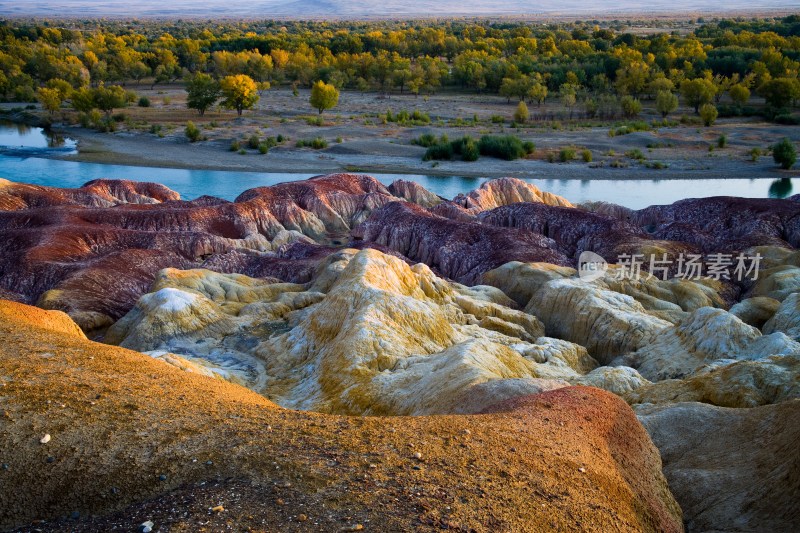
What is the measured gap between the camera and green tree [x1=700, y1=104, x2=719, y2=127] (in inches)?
3268

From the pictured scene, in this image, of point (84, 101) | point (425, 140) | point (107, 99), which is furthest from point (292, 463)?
point (84, 101)

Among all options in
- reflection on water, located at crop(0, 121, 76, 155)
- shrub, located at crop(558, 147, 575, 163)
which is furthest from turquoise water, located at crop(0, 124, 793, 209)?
shrub, located at crop(558, 147, 575, 163)

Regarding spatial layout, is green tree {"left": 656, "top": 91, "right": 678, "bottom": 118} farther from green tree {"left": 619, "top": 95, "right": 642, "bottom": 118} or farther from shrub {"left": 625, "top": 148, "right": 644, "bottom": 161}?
shrub {"left": 625, "top": 148, "right": 644, "bottom": 161}

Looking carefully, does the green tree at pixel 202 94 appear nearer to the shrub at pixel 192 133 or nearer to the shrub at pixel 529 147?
the shrub at pixel 192 133

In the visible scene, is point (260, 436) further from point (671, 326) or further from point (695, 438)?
point (671, 326)

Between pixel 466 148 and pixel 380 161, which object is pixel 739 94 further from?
pixel 380 161

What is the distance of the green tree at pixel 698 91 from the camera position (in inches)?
3477

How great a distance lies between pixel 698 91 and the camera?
88.4 metres

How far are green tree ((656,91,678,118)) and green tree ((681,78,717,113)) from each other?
2400mm

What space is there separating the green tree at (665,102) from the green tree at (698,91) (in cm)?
240

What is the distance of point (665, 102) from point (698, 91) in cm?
462

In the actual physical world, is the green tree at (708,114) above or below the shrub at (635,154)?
above

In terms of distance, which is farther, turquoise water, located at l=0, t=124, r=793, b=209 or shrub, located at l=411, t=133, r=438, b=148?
shrub, located at l=411, t=133, r=438, b=148

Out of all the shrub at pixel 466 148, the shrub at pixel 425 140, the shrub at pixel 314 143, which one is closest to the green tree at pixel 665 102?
the shrub at pixel 466 148
